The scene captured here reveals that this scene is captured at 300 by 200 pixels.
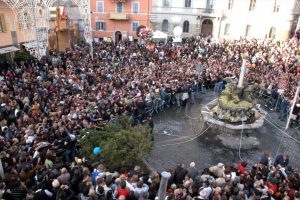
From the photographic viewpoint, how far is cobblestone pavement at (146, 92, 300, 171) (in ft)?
38.3

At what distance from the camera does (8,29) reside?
77.8ft

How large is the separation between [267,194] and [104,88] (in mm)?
10343

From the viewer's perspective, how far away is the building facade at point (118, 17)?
37.1 m

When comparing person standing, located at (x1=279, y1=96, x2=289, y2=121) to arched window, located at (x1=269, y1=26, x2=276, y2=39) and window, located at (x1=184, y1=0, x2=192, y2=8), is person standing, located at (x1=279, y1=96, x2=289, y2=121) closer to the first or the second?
arched window, located at (x1=269, y1=26, x2=276, y2=39)

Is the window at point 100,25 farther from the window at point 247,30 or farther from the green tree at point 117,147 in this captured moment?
the green tree at point 117,147

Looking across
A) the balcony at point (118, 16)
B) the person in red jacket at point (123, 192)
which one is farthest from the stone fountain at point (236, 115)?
the balcony at point (118, 16)

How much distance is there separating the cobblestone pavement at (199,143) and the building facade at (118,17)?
2371cm

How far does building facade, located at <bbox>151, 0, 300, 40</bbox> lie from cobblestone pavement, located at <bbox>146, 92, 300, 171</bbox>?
20.3 meters

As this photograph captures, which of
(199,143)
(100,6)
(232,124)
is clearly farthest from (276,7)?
(199,143)

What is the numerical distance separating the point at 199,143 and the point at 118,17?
92.6 ft

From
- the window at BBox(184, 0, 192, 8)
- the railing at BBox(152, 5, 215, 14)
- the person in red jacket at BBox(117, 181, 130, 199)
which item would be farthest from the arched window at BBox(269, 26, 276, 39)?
the person in red jacket at BBox(117, 181, 130, 199)

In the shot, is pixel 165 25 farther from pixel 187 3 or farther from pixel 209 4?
pixel 209 4

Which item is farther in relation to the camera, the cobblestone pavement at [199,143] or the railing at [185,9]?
the railing at [185,9]

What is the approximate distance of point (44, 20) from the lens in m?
21.2
